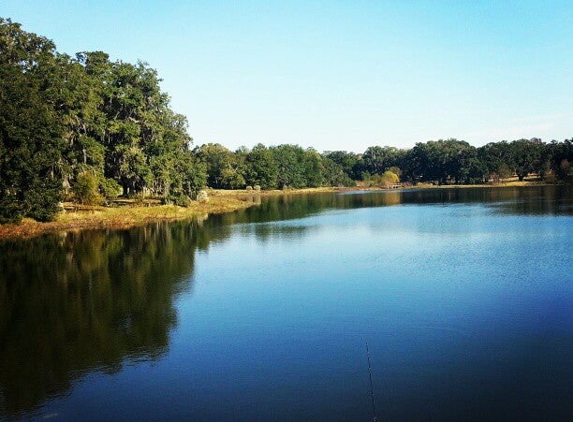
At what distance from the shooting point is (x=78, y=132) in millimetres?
59156

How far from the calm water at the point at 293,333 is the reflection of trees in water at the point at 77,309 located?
94 mm

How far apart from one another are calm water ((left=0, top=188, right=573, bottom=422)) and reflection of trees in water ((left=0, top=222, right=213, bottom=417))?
9 cm

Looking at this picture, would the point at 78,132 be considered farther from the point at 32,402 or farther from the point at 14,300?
the point at 32,402

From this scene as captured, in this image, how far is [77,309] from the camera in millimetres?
22234

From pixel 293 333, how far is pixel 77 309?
1063 cm

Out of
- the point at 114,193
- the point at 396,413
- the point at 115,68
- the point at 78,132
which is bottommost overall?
the point at 396,413

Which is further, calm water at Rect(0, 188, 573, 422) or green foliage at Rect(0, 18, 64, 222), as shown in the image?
green foliage at Rect(0, 18, 64, 222)

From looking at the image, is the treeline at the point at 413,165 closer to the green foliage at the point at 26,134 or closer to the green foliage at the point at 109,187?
the green foliage at the point at 109,187

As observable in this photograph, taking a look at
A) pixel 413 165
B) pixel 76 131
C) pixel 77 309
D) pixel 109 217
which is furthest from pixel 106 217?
pixel 413 165

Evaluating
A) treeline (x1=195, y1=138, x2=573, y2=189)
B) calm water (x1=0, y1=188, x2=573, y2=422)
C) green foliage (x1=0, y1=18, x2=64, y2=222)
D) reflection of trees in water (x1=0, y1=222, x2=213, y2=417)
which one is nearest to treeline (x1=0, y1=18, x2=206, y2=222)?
green foliage (x1=0, y1=18, x2=64, y2=222)

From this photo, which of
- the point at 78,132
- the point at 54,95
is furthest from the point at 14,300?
the point at 78,132

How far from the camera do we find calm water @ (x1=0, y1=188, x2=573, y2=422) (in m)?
12.7

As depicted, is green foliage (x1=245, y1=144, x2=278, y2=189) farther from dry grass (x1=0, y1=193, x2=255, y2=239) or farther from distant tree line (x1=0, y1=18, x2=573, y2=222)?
dry grass (x1=0, y1=193, x2=255, y2=239)

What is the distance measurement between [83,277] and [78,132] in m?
35.5
